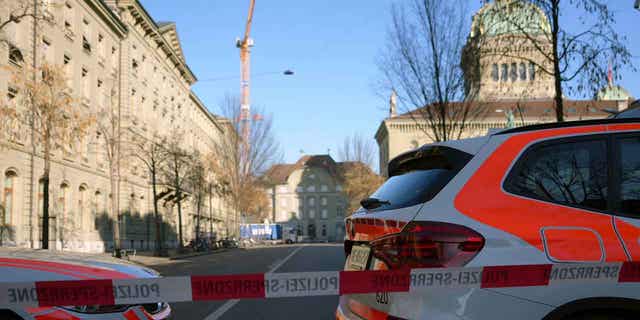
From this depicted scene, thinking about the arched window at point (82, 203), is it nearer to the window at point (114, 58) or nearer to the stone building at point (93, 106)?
the stone building at point (93, 106)

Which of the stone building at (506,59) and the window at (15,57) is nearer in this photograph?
the stone building at (506,59)

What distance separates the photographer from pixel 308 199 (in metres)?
127

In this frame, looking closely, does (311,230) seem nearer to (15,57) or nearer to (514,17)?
(15,57)

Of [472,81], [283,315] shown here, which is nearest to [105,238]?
[472,81]

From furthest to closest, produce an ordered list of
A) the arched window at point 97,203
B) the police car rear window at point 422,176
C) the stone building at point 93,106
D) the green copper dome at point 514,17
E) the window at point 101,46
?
1. the window at point 101,46
2. the arched window at point 97,203
3. the stone building at point 93,106
4. the green copper dome at point 514,17
5. the police car rear window at point 422,176

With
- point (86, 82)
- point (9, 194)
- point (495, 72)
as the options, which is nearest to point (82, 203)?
point (86, 82)

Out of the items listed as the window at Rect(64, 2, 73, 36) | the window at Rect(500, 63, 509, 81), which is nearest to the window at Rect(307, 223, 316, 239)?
the window at Rect(64, 2, 73, 36)

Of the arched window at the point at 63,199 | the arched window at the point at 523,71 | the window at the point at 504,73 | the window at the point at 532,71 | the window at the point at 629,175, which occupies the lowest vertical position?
the window at the point at 629,175

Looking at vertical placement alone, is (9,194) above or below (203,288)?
above

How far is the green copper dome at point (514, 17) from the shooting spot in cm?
1337

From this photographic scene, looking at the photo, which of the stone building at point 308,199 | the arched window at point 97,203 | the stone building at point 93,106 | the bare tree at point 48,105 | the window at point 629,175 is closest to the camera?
the window at point 629,175

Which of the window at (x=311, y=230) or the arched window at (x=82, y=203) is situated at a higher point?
the arched window at (x=82, y=203)

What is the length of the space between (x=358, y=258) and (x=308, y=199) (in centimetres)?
12345

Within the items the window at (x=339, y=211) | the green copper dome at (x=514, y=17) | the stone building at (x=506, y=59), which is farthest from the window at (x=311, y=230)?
the green copper dome at (x=514, y=17)
